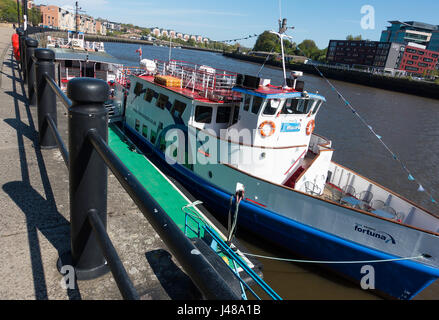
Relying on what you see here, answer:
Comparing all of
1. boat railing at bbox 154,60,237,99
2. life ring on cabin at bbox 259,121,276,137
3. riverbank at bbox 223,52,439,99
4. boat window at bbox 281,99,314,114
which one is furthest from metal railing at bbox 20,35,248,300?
riverbank at bbox 223,52,439,99

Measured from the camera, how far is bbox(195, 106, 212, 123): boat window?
35.1 ft

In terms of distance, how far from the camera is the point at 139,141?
14445 millimetres

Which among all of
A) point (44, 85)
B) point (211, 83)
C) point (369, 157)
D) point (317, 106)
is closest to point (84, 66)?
point (211, 83)

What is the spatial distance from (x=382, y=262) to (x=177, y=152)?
734 cm

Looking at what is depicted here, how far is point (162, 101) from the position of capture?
12172 millimetres

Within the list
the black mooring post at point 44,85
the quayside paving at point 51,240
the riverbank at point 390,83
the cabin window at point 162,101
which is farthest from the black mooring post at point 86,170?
the riverbank at point 390,83

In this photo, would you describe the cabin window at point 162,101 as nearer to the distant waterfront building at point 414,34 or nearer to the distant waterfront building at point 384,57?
the distant waterfront building at point 384,57

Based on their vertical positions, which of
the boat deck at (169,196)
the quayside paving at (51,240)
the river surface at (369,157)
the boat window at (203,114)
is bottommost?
A: the river surface at (369,157)

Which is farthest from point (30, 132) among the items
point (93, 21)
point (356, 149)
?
point (93, 21)

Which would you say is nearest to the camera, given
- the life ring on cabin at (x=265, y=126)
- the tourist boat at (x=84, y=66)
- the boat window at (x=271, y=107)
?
the boat window at (x=271, y=107)

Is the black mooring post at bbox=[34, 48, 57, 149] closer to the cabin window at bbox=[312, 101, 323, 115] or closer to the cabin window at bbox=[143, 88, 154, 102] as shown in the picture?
the cabin window at bbox=[312, 101, 323, 115]

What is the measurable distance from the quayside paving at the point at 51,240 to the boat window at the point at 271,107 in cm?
682

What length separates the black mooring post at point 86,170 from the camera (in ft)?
4.90

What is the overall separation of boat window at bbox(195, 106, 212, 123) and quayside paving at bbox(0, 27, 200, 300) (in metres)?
7.17
